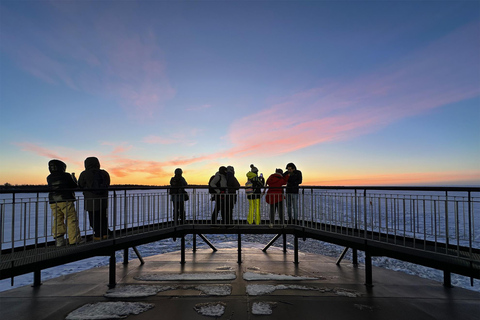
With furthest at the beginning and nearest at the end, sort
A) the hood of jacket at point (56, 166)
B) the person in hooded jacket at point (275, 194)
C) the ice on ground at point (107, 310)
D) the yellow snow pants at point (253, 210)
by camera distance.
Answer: the yellow snow pants at point (253, 210) → the person in hooded jacket at point (275, 194) → the hood of jacket at point (56, 166) → the ice on ground at point (107, 310)

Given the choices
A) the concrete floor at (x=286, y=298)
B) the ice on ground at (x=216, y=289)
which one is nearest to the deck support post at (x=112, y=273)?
the concrete floor at (x=286, y=298)

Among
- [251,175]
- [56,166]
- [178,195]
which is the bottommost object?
[178,195]

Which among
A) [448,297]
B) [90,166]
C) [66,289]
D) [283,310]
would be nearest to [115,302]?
[66,289]

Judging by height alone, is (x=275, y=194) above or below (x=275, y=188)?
below

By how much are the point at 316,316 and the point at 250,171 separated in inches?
193

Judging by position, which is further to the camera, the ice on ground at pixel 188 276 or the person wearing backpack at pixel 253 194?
the person wearing backpack at pixel 253 194

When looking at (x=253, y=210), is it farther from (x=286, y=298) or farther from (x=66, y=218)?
(x=66, y=218)

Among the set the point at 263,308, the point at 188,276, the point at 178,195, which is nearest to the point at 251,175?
the point at 178,195

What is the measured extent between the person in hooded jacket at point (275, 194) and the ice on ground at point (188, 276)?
2250 millimetres

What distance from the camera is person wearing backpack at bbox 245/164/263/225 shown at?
29.3ft

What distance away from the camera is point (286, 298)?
5770mm

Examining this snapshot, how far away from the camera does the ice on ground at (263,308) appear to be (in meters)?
5.09

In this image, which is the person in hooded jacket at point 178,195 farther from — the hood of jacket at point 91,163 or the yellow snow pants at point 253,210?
the hood of jacket at point 91,163

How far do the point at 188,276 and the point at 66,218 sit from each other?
3.40 meters
